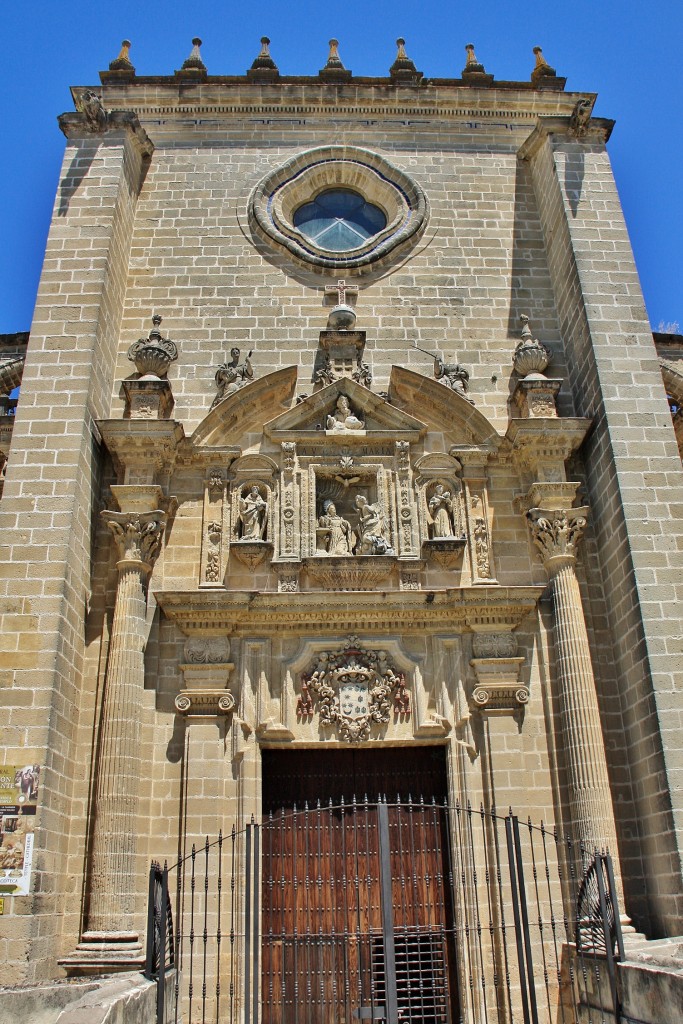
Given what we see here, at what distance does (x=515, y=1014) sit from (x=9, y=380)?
9435 mm

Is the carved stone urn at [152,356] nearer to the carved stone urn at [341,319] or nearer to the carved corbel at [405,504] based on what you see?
the carved stone urn at [341,319]

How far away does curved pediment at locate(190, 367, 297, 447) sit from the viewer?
10.2 metres

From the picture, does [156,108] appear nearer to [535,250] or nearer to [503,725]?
A: [535,250]

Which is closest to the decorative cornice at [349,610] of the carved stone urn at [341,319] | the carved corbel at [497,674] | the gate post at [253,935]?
the carved corbel at [497,674]

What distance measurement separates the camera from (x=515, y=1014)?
26.0 ft

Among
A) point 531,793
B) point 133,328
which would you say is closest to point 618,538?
point 531,793

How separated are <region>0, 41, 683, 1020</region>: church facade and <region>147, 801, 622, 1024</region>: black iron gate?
163 mm

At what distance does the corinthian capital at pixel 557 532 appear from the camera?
Answer: 372 inches

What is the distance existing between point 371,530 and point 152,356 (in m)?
3.18

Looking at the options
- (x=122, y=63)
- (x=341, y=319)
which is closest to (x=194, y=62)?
(x=122, y=63)

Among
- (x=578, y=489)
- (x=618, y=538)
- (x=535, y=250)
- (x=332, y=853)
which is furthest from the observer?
(x=535, y=250)

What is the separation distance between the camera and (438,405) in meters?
10.5

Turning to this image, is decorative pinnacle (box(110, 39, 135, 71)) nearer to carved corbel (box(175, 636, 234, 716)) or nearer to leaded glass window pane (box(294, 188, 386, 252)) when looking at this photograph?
leaded glass window pane (box(294, 188, 386, 252))

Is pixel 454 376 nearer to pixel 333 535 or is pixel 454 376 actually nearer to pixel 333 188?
pixel 333 535
